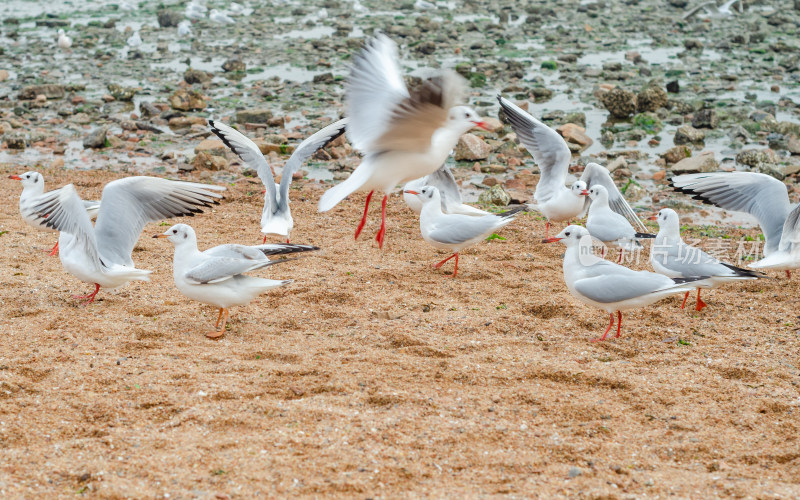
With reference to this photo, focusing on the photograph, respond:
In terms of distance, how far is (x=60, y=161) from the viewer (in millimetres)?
10672

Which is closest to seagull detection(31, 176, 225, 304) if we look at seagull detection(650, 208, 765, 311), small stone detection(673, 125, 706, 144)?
seagull detection(650, 208, 765, 311)

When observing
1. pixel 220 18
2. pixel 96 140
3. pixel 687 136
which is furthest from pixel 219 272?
pixel 220 18

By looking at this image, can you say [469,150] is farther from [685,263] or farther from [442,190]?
[685,263]

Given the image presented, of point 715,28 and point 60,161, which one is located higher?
point 715,28

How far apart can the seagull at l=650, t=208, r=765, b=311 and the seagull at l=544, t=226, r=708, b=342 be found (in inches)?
11.3

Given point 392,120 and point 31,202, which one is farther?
point 31,202

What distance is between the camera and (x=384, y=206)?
6738 mm

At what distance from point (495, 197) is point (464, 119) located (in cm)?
273

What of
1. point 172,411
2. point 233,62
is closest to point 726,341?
point 172,411

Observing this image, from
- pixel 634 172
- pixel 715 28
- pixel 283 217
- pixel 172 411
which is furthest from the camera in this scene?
pixel 715 28

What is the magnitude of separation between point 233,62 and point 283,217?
10204 millimetres

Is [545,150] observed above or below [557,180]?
above

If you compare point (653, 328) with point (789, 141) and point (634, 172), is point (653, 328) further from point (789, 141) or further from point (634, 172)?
point (789, 141)

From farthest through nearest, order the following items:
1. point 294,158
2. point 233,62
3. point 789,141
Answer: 1. point 233,62
2. point 789,141
3. point 294,158
